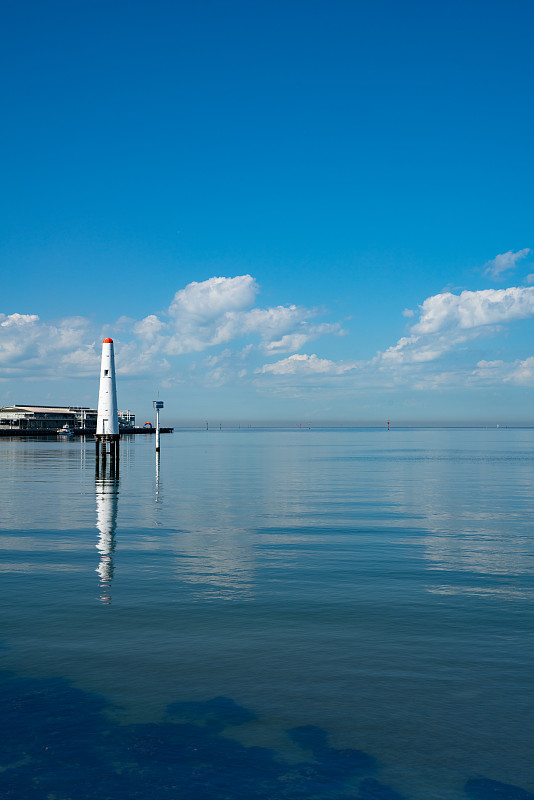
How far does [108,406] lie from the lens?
79438mm

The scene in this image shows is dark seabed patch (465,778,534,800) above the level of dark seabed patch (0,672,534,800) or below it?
below

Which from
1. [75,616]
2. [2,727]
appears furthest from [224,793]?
[75,616]

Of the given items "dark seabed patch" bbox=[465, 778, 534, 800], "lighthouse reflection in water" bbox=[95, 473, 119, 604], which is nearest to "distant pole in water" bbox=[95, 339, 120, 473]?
"lighthouse reflection in water" bbox=[95, 473, 119, 604]

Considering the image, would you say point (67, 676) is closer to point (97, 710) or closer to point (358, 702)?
point (97, 710)

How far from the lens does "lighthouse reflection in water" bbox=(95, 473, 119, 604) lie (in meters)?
21.4

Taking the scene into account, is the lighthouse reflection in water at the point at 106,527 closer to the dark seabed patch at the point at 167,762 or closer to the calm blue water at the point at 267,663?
the calm blue water at the point at 267,663

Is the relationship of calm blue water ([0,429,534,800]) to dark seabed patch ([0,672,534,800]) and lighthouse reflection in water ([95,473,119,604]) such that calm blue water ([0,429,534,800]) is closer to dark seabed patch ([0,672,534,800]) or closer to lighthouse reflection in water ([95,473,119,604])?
dark seabed patch ([0,672,534,800])

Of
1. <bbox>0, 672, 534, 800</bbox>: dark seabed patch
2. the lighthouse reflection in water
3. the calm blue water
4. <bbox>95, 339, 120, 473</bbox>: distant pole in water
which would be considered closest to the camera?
<bbox>0, 672, 534, 800</bbox>: dark seabed patch

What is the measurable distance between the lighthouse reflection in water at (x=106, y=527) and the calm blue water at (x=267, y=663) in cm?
21

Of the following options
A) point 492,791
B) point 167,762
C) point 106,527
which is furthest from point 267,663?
point 106,527

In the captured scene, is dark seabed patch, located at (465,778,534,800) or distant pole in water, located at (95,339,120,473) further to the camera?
distant pole in water, located at (95,339,120,473)

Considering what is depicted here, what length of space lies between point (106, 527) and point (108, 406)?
47.9 metres

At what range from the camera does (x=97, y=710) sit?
37.6 ft

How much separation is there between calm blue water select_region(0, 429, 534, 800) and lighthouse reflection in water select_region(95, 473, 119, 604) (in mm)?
209
